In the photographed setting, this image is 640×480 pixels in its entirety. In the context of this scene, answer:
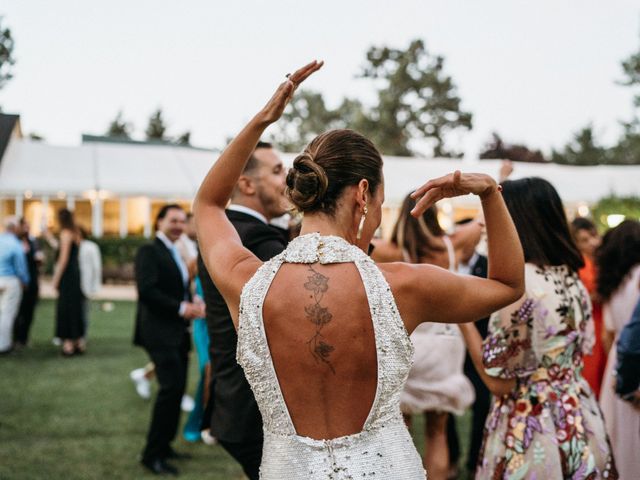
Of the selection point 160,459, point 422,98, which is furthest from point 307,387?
point 422,98

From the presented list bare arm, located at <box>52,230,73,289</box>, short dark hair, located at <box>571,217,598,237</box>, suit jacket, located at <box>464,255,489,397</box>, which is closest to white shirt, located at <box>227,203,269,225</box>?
suit jacket, located at <box>464,255,489,397</box>

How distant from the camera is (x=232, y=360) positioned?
3166mm

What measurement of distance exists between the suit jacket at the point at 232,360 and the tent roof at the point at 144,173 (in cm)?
1852

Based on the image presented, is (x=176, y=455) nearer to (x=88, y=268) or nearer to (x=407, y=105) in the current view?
(x=88, y=268)

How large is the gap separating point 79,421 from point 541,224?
5.68 metres

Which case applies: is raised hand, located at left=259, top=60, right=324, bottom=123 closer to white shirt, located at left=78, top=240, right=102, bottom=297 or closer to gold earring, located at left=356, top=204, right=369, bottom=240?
gold earring, located at left=356, top=204, right=369, bottom=240

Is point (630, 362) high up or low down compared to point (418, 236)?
down

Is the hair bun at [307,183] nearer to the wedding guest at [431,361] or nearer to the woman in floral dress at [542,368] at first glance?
the woman in floral dress at [542,368]

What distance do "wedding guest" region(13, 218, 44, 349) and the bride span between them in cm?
1080

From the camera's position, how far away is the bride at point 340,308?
1.93 m

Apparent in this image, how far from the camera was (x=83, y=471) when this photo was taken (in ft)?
17.8

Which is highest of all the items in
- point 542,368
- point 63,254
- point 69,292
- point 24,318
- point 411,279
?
point 411,279

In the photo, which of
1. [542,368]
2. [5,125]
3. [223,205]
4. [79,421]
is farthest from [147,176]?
[223,205]

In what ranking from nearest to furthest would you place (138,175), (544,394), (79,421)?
(544,394) < (79,421) < (138,175)
